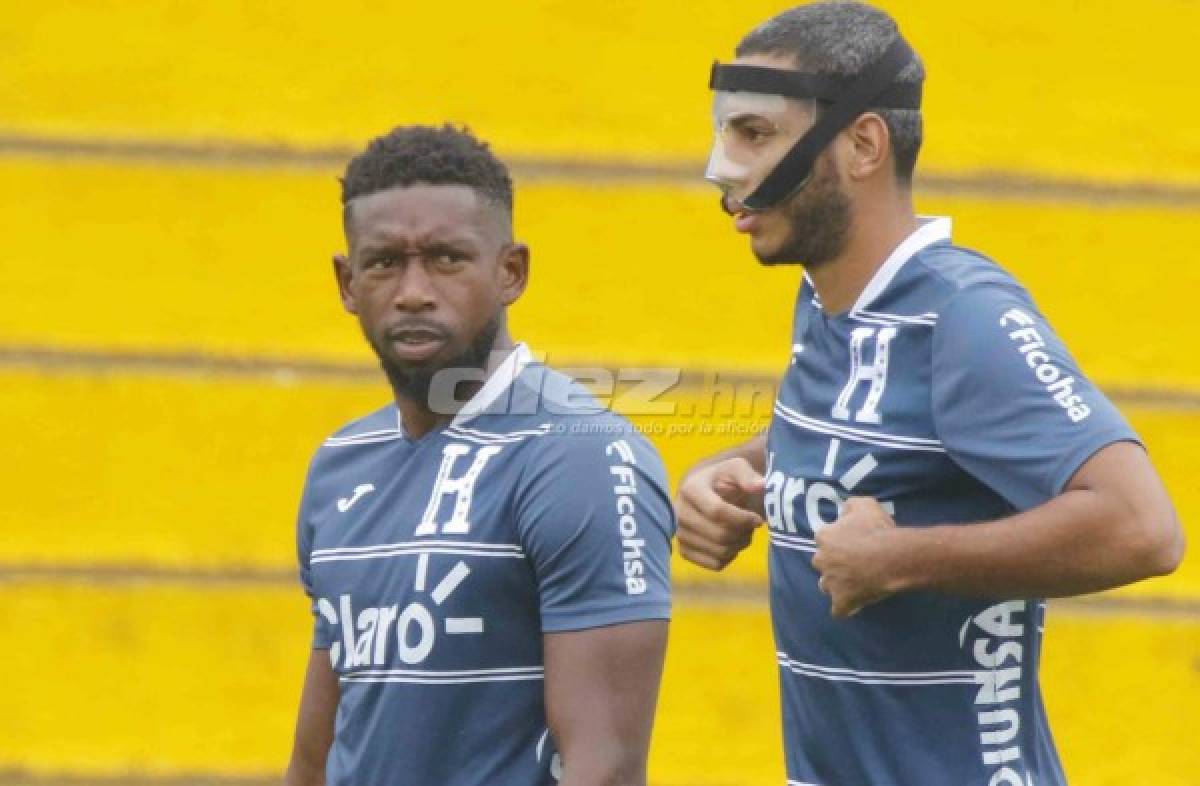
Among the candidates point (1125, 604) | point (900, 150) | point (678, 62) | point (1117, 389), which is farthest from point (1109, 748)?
point (900, 150)

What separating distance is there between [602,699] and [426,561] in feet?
1.17

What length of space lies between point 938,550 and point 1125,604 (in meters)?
2.34

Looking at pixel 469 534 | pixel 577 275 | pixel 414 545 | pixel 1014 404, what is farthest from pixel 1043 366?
pixel 577 275

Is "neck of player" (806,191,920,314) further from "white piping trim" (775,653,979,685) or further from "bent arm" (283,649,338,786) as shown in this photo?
"bent arm" (283,649,338,786)

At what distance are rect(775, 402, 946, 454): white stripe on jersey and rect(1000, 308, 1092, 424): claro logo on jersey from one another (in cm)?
20

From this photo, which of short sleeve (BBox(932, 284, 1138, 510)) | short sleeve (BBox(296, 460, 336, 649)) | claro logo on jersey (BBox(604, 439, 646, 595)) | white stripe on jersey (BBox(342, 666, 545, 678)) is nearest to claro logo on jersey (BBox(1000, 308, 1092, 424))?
short sleeve (BBox(932, 284, 1138, 510))

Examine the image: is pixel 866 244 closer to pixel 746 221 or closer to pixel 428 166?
A: pixel 746 221

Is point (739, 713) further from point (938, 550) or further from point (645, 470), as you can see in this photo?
point (938, 550)

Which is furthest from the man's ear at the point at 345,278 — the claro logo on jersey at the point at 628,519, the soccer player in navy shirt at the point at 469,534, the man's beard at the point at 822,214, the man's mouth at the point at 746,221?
the man's beard at the point at 822,214

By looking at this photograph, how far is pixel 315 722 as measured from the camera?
12.4 feet

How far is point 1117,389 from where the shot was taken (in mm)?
5195

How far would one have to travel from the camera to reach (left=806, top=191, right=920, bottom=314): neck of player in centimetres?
338

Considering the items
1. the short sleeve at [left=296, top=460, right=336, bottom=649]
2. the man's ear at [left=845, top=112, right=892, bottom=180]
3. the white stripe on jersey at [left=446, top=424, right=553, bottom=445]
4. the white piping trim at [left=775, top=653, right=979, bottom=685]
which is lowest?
the short sleeve at [left=296, top=460, right=336, bottom=649]

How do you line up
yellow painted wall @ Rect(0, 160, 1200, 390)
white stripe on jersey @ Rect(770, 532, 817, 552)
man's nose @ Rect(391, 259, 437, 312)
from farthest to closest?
yellow painted wall @ Rect(0, 160, 1200, 390) → man's nose @ Rect(391, 259, 437, 312) → white stripe on jersey @ Rect(770, 532, 817, 552)
